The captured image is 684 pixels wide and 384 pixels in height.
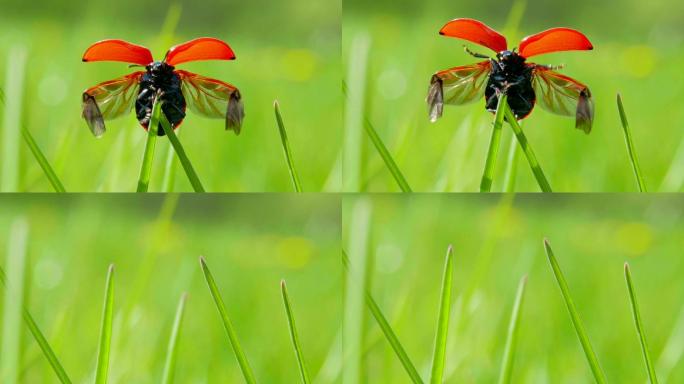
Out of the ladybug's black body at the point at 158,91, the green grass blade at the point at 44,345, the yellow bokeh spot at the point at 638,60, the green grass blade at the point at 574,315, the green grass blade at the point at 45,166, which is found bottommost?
the green grass blade at the point at 44,345

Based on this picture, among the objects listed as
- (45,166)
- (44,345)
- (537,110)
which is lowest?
(44,345)

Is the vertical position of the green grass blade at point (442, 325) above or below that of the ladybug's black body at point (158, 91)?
below

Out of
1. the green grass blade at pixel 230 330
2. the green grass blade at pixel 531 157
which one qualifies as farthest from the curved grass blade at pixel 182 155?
the green grass blade at pixel 531 157

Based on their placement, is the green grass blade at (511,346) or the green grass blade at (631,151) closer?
the green grass blade at (511,346)

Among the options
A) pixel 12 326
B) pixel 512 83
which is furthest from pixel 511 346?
pixel 12 326

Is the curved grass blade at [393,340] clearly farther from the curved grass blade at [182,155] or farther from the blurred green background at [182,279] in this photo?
the curved grass blade at [182,155]

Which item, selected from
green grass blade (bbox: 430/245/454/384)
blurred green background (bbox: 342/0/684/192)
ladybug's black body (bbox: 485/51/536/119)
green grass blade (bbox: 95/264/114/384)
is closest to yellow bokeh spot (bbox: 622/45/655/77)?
blurred green background (bbox: 342/0/684/192)

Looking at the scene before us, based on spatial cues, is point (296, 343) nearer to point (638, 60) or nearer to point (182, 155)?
point (182, 155)
